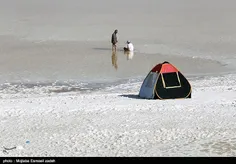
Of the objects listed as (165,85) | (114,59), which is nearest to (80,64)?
(114,59)

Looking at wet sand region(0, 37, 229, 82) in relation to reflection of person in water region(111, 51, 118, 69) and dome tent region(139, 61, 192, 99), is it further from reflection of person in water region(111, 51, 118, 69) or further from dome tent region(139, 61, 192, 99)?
dome tent region(139, 61, 192, 99)

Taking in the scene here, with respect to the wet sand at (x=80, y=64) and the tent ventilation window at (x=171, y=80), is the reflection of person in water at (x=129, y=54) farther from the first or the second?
the tent ventilation window at (x=171, y=80)

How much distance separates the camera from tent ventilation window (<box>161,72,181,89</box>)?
1505cm

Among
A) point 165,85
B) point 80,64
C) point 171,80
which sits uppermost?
point 171,80

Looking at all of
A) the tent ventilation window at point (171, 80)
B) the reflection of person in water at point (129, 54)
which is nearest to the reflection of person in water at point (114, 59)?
the reflection of person in water at point (129, 54)

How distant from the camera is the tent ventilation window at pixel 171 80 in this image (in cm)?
1505

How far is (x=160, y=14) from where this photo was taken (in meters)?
45.6

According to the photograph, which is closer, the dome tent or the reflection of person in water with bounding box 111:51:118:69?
the dome tent

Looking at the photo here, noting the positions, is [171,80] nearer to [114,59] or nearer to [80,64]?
[80,64]

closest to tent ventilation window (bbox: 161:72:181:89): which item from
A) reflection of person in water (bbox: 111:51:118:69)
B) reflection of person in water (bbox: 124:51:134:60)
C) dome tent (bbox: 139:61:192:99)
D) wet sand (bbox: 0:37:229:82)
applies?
dome tent (bbox: 139:61:192:99)

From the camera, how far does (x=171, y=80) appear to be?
15.2 m

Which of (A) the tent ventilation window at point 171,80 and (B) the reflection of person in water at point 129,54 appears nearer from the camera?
(A) the tent ventilation window at point 171,80
